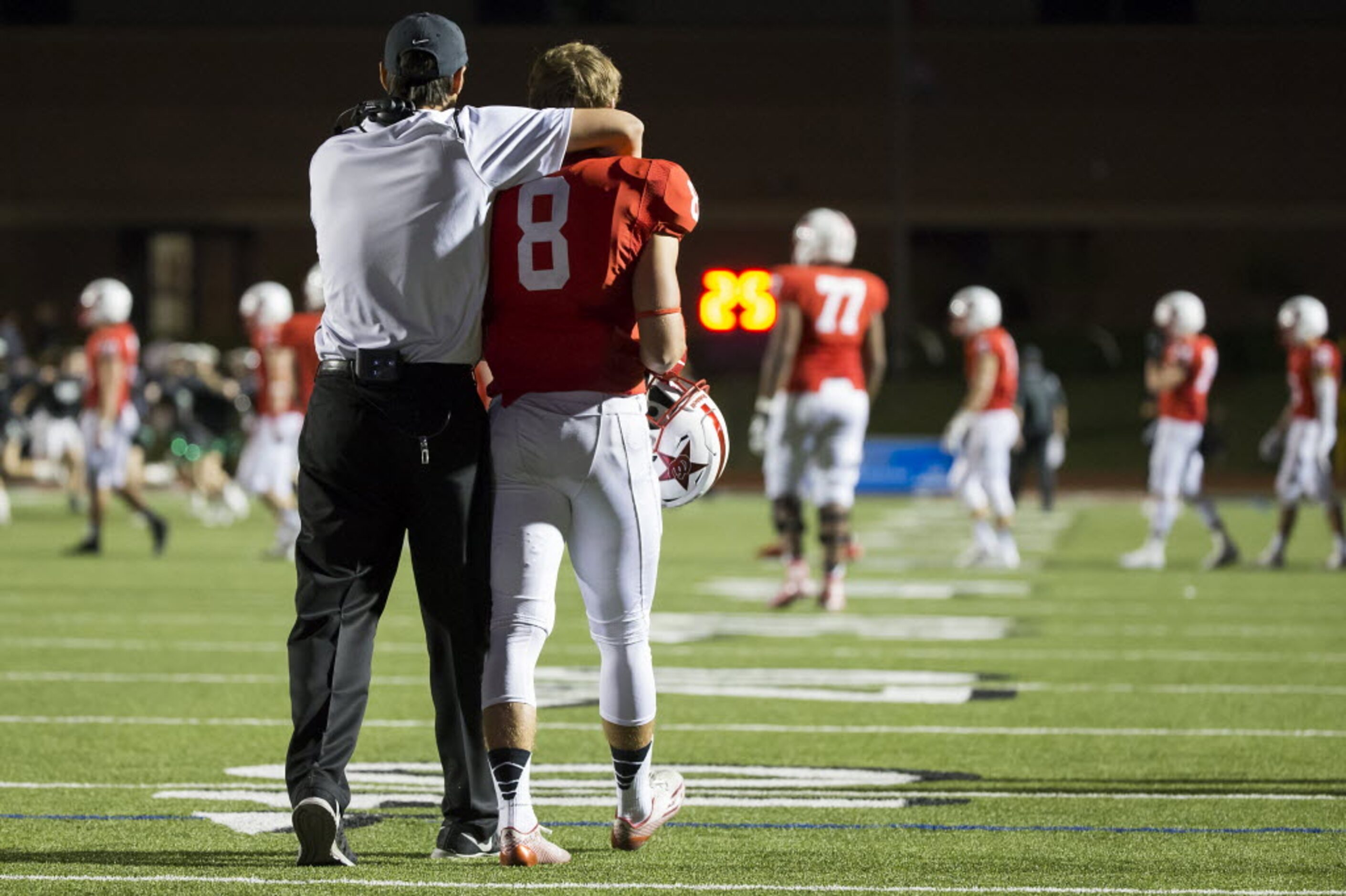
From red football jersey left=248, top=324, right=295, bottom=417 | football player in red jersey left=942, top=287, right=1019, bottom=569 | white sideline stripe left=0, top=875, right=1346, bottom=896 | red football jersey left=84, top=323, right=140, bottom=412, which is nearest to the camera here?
white sideline stripe left=0, top=875, right=1346, bottom=896

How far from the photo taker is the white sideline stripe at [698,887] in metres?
5.14

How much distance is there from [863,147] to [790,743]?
1384 inches

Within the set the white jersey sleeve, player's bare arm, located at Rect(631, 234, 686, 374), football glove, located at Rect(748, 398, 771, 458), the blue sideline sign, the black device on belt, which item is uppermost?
the white jersey sleeve

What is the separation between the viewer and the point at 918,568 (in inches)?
651

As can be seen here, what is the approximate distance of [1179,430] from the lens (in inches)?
683

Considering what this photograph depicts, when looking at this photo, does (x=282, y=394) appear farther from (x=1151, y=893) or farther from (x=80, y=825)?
(x=1151, y=893)

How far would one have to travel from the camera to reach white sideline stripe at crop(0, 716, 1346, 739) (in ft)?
26.8

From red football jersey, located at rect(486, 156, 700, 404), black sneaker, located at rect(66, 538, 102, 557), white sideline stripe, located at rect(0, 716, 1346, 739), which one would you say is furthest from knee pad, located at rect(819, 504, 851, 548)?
red football jersey, located at rect(486, 156, 700, 404)

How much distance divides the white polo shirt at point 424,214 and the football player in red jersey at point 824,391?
757 cm

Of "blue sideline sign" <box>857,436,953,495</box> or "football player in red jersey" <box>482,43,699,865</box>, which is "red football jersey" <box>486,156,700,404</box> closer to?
"football player in red jersey" <box>482,43,699,865</box>

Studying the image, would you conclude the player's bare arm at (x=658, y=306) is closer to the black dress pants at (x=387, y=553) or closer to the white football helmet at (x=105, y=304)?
the black dress pants at (x=387, y=553)

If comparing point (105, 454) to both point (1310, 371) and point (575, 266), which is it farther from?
point (575, 266)

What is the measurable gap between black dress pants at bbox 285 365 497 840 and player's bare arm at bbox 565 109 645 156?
1.92 feet

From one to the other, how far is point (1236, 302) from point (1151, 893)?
127 feet
